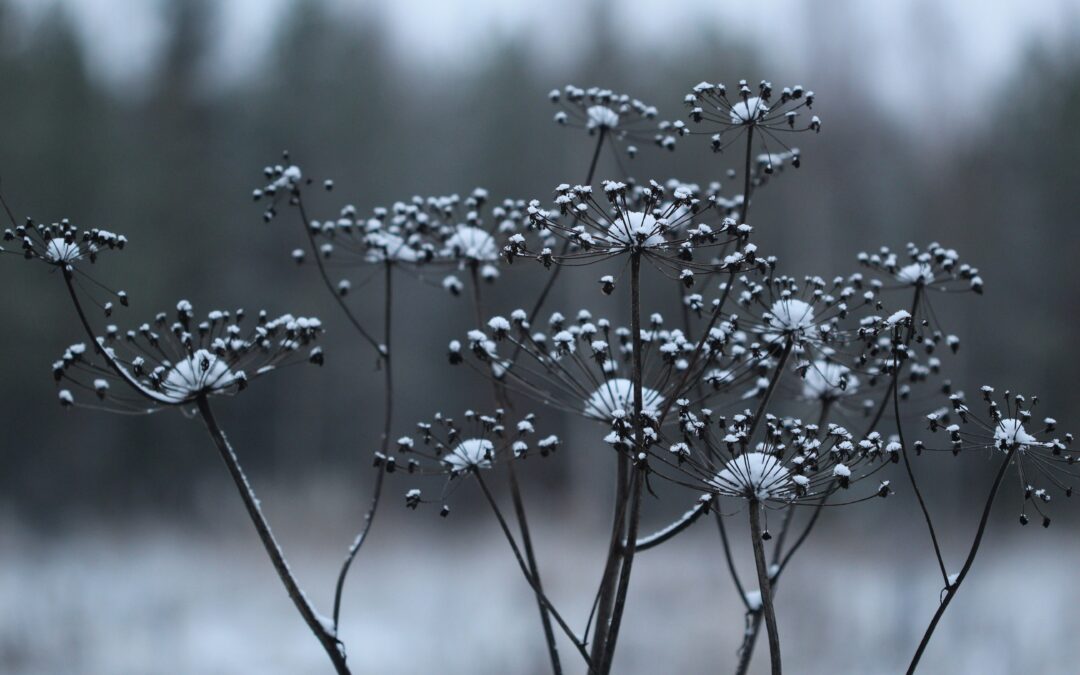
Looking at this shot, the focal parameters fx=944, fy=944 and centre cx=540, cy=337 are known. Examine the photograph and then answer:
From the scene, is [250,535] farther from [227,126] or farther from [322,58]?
[322,58]

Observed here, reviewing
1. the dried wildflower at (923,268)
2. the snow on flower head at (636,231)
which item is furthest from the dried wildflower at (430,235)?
the dried wildflower at (923,268)

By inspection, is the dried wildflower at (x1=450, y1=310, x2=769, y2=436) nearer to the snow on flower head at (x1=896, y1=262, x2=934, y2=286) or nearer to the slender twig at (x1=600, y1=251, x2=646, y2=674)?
the slender twig at (x1=600, y1=251, x2=646, y2=674)

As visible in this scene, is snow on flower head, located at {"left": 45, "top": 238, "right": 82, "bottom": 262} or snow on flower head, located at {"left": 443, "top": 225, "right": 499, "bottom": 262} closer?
snow on flower head, located at {"left": 45, "top": 238, "right": 82, "bottom": 262}

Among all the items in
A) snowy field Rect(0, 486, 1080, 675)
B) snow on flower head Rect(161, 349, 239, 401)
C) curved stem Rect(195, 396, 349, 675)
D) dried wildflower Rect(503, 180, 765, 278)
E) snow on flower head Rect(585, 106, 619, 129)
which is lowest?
curved stem Rect(195, 396, 349, 675)

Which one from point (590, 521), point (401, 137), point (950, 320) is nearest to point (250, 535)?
point (590, 521)

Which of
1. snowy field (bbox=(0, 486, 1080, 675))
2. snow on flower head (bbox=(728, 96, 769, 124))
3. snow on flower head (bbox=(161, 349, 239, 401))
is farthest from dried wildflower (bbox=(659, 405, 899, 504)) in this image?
snowy field (bbox=(0, 486, 1080, 675))

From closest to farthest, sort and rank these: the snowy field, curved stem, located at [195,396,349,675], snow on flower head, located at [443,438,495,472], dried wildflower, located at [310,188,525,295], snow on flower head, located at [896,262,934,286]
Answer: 1. snow on flower head, located at [443,438,495,472]
2. curved stem, located at [195,396,349,675]
3. snow on flower head, located at [896,262,934,286]
4. dried wildflower, located at [310,188,525,295]
5. the snowy field

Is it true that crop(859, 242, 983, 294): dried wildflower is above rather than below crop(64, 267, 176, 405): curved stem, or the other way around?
above

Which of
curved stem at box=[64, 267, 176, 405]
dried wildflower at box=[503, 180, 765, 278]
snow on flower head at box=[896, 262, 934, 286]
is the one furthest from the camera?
snow on flower head at box=[896, 262, 934, 286]
